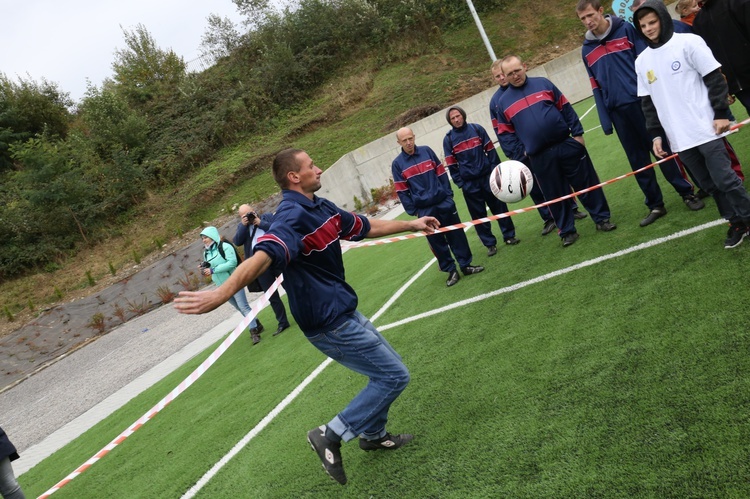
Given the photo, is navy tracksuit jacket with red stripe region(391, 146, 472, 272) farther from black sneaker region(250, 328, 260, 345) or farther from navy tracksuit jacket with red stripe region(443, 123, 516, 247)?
black sneaker region(250, 328, 260, 345)

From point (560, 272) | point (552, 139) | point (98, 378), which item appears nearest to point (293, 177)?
point (560, 272)

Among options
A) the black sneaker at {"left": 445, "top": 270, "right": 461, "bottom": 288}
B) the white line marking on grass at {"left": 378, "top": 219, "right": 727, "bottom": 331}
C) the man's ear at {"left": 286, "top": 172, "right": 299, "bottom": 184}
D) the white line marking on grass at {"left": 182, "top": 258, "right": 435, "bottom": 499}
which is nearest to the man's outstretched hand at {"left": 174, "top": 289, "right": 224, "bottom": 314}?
the man's ear at {"left": 286, "top": 172, "right": 299, "bottom": 184}

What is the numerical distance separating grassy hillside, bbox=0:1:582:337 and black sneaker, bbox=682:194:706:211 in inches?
Result: 723

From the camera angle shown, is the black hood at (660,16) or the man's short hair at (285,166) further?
the black hood at (660,16)

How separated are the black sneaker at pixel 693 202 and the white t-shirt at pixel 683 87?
1726mm

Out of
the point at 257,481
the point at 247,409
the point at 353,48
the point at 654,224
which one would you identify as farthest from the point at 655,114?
the point at 353,48

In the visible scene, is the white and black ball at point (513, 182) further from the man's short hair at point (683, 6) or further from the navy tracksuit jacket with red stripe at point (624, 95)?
the man's short hair at point (683, 6)

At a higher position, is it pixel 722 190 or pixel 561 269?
pixel 722 190

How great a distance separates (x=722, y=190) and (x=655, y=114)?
2.92 ft

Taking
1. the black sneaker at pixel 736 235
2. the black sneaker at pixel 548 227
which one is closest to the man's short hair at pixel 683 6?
the black sneaker at pixel 548 227

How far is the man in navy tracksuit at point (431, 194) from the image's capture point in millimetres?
7652

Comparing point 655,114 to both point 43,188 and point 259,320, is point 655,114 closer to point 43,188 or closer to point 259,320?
point 259,320

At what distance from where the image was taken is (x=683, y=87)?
477 cm

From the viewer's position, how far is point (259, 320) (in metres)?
10.8
